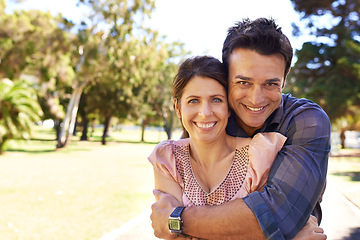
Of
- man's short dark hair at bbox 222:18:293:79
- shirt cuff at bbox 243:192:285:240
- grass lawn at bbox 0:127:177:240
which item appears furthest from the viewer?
grass lawn at bbox 0:127:177:240

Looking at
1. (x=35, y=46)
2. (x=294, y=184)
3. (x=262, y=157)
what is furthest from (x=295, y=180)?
(x=35, y=46)

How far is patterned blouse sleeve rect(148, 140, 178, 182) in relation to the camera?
8.50ft

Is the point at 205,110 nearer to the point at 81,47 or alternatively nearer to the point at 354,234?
the point at 354,234

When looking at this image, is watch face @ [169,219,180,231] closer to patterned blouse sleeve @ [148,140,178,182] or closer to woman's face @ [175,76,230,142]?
patterned blouse sleeve @ [148,140,178,182]

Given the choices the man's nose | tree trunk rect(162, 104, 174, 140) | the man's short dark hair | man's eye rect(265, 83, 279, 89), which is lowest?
tree trunk rect(162, 104, 174, 140)

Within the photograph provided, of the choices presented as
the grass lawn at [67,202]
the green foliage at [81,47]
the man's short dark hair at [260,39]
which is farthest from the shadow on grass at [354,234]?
the green foliage at [81,47]

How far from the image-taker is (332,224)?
24.7 ft

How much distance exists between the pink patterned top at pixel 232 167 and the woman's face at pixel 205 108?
23 centimetres

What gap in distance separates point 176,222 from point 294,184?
795 millimetres

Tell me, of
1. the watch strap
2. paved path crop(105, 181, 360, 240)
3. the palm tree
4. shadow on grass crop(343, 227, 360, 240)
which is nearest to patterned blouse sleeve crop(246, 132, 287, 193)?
the watch strap

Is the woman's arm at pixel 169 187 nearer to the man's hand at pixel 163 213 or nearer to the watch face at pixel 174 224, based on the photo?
the man's hand at pixel 163 213

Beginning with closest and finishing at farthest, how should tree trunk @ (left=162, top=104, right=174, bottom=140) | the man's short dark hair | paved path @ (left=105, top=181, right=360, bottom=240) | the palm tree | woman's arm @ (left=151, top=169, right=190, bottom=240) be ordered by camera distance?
1. the man's short dark hair
2. woman's arm @ (left=151, top=169, right=190, bottom=240)
3. paved path @ (left=105, top=181, right=360, bottom=240)
4. the palm tree
5. tree trunk @ (left=162, top=104, right=174, bottom=140)

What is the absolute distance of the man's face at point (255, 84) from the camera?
94.6 inches

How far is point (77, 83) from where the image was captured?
99.3ft
